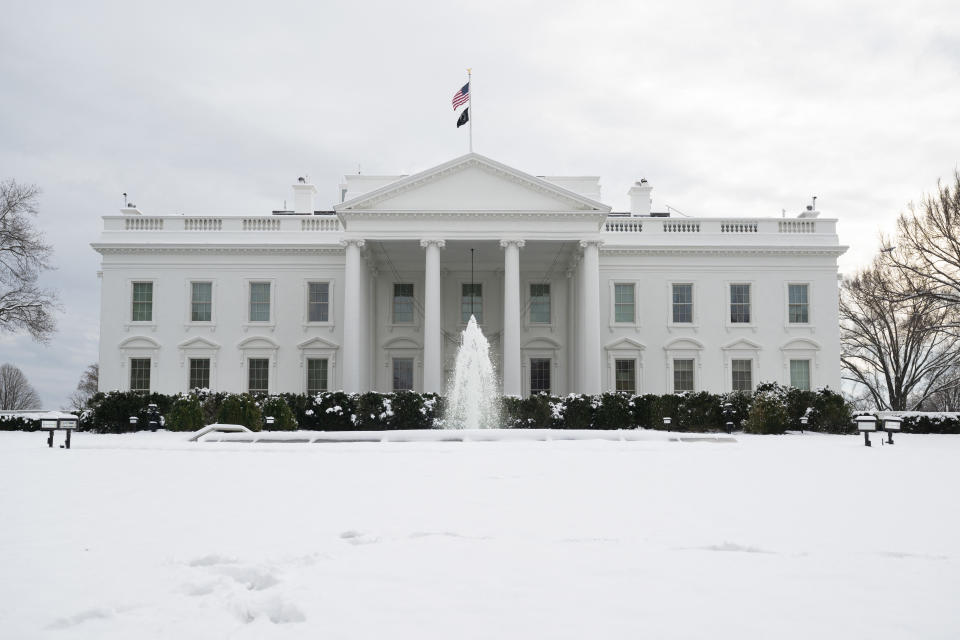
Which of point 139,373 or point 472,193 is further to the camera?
point 139,373

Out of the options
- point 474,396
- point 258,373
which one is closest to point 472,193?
point 474,396

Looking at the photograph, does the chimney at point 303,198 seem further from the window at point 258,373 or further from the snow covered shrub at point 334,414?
the snow covered shrub at point 334,414

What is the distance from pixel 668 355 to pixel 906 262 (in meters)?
10.2

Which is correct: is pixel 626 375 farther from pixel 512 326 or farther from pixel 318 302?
pixel 318 302

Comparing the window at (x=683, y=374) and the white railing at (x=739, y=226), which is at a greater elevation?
the white railing at (x=739, y=226)

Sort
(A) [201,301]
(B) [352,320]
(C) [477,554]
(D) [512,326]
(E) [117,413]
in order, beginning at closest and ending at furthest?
(C) [477,554] < (E) [117,413] < (D) [512,326] < (B) [352,320] < (A) [201,301]

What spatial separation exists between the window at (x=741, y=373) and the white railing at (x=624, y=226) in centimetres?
715

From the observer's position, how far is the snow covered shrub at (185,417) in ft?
76.6

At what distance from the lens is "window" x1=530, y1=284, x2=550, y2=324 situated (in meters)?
35.1

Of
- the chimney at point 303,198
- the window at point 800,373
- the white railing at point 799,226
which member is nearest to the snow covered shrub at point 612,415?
the window at point 800,373

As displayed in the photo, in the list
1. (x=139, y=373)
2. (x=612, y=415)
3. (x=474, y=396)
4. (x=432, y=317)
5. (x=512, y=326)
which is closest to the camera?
(x=612, y=415)

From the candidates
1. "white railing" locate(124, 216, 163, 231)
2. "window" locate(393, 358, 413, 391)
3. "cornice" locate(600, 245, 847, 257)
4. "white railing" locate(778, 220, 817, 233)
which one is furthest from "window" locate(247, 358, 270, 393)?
"white railing" locate(778, 220, 817, 233)

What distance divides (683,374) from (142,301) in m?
23.7

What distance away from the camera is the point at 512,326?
1152 inches
